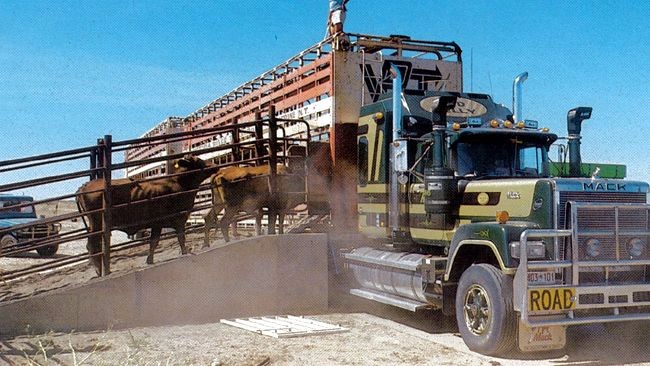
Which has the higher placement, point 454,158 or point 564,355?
point 454,158

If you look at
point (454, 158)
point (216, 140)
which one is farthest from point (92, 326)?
point (216, 140)

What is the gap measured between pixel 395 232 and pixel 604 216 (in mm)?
3192

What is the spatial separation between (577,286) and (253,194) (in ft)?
18.6

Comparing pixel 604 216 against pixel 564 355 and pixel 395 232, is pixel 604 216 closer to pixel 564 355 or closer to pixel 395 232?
pixel 564 355

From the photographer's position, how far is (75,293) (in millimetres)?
8875

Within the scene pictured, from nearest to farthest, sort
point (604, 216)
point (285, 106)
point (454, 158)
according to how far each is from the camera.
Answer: point (604, 216)
point (454, 158)
point (285, 106)

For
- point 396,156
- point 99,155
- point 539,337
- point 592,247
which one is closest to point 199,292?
point 99,155

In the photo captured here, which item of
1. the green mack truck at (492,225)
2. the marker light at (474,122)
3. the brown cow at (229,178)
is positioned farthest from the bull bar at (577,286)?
the brown cow at (229,178)

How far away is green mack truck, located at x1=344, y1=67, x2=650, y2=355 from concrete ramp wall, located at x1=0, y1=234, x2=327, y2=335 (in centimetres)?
88

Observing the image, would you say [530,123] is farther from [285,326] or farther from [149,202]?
[149,202]

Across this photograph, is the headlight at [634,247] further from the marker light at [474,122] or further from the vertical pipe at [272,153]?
the vertical pipe at [272,153]

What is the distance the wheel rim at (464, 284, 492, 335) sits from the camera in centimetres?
747

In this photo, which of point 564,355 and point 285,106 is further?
point 285,106

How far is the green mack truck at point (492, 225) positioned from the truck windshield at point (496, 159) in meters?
0.02
